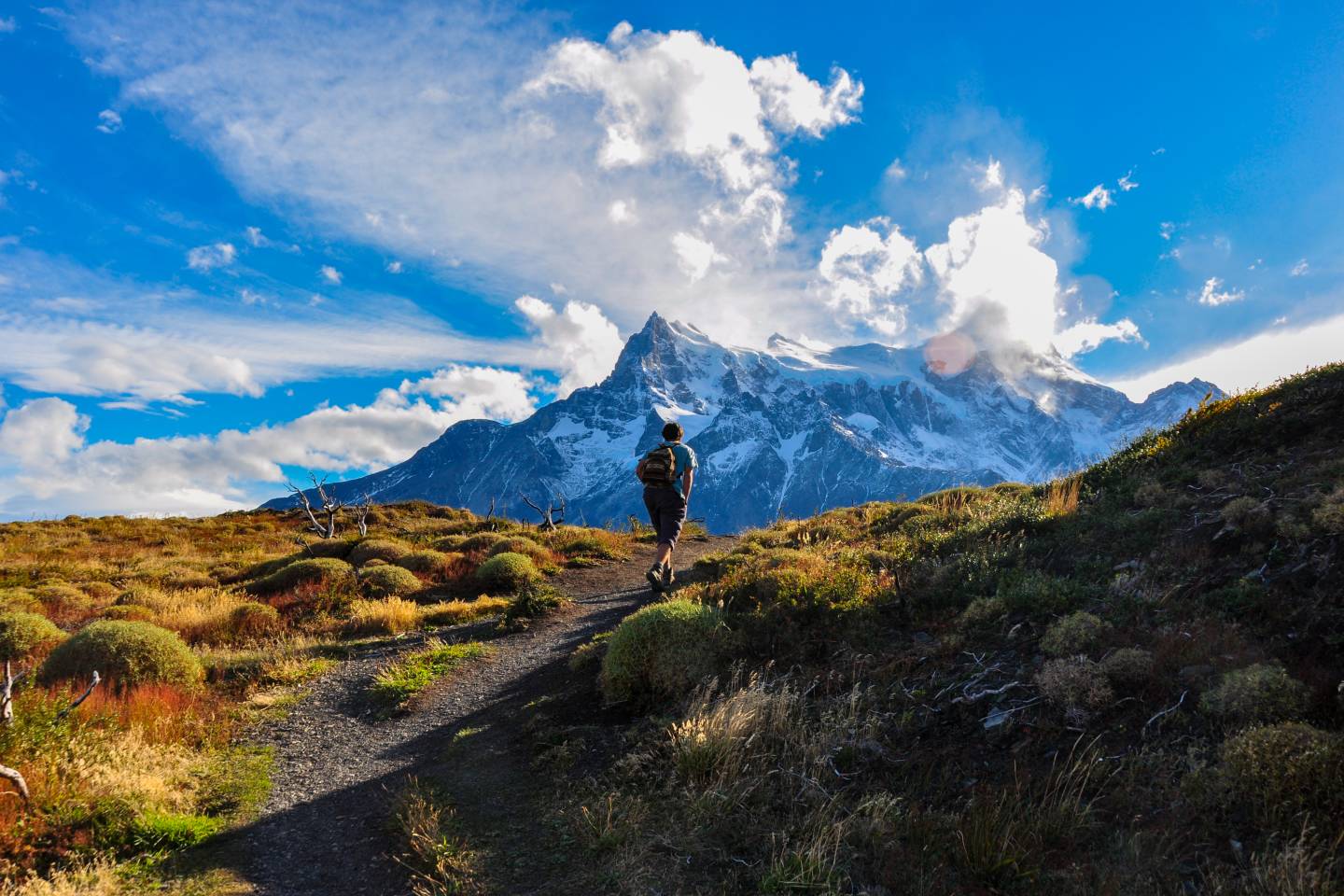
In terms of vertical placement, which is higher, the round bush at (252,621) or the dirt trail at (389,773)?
the round bush at (252,621)

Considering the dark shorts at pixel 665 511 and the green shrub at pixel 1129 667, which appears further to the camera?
the dark shorts at pixel 665 511

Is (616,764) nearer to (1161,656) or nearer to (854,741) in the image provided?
(854,741)

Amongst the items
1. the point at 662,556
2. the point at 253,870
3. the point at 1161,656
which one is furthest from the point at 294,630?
the point at 1161,656

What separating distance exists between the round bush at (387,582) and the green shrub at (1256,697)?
17278 mm

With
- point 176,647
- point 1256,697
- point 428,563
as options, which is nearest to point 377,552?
point 428,563

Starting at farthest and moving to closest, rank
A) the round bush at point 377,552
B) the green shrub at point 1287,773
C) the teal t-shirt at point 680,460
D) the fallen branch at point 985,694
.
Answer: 1. the round bush at point 377,552
2. the teal t-shirt at point 680,460
3. the fallen branch at point 985,694
4. the green shrub at point 1287,773

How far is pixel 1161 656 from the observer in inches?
225

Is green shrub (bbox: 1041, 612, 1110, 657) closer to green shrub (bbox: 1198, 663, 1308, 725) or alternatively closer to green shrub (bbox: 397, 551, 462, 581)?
green shrub (bbox: 1198, 663, 1308, 725)

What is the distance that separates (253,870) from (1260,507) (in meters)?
11.4

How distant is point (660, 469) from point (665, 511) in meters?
0.95

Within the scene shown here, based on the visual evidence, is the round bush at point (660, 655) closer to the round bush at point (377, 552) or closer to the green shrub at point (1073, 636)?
the green shrub at point (1073, 636)

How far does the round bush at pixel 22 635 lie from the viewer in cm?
1188

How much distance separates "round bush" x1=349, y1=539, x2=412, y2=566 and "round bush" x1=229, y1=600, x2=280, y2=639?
234 inches

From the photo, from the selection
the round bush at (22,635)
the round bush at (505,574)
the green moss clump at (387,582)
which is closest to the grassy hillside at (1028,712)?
the round bush at (505,574)
